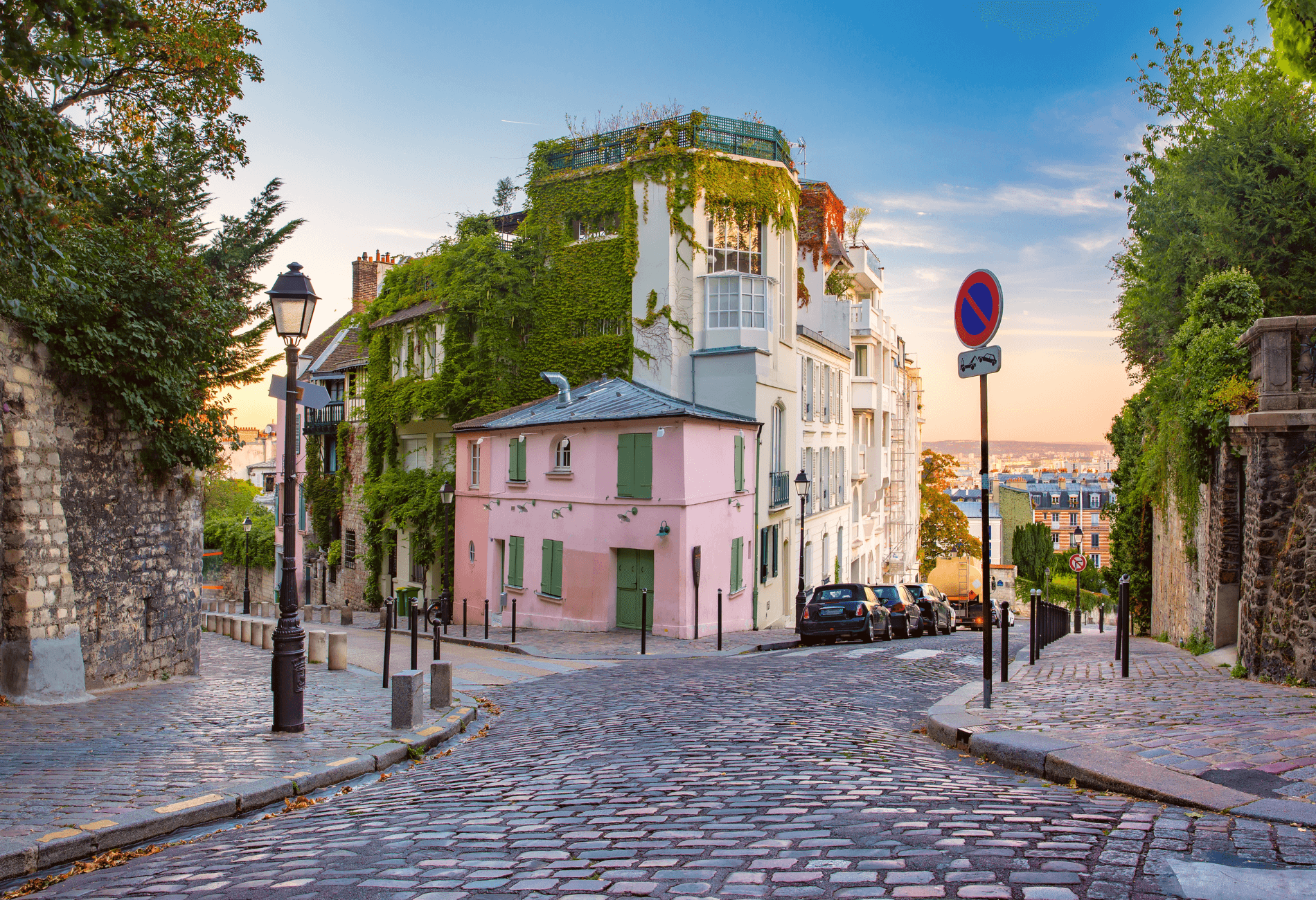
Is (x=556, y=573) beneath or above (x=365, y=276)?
beneath

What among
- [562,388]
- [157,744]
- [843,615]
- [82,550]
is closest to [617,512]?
[562,388]

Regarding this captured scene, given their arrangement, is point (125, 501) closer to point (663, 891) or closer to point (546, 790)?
point (546, 790)

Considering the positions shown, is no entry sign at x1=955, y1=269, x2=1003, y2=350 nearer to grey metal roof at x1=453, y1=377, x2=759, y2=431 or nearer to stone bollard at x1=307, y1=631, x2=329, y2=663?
stone bollard at x1=307, y1=631, x2=329, y2=663

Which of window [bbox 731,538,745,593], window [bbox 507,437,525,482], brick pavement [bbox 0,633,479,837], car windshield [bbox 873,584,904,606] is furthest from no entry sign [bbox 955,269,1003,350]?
window [bbox 507,437,525,482]

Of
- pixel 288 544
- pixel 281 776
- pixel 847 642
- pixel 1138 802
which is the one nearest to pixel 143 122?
pixel 288 544

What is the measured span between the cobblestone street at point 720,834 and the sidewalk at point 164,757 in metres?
0.39

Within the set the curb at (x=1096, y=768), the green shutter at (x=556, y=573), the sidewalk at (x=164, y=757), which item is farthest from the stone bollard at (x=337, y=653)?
the curb at (x=1096, y=768)

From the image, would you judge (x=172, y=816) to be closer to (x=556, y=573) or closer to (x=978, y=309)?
(x=978, y=309)

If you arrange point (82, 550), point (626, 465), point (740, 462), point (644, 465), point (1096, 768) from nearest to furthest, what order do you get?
point (1096, 768)
point (82, 550)
point (644, 465)
point (626, 465)
point (740, 462)

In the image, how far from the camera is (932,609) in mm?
23547

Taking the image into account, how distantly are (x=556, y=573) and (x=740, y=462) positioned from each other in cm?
592

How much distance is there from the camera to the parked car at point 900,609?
2125 centimetres

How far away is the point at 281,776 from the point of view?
6.82 meters

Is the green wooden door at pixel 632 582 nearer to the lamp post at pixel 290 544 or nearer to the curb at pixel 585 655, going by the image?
the curb at pixel 585 655
